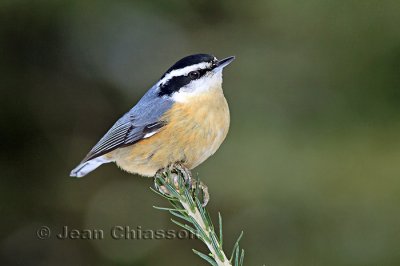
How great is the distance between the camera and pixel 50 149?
3932 mm

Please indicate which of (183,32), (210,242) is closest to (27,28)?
(183,32)

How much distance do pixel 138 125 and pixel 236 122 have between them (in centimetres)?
65

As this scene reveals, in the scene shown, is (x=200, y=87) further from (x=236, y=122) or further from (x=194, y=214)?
(x=194, y=214)

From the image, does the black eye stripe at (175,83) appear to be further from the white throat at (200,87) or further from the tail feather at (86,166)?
the tail feather at (86,166)

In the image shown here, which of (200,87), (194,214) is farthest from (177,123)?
(194,214)

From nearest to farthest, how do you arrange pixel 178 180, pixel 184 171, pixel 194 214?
pixel 194 214
pixel 178 180
pixel 184 171

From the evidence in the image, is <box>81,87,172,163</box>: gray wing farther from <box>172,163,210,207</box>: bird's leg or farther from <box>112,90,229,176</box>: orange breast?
<box>172,163,210,207</box>: bird's leg

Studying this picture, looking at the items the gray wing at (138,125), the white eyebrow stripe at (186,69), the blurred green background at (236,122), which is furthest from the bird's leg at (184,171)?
the blurred green background at (236,122)

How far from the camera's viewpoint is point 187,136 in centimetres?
280

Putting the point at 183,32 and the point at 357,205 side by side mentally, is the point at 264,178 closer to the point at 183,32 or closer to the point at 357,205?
the point at 357,205

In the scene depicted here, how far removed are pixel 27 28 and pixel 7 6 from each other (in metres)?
0.26

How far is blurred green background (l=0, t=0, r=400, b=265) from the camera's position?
10.4ft

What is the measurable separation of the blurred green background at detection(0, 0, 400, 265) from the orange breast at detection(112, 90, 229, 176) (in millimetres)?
489

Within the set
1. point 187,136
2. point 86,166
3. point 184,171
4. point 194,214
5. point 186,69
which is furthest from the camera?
point 86,166
